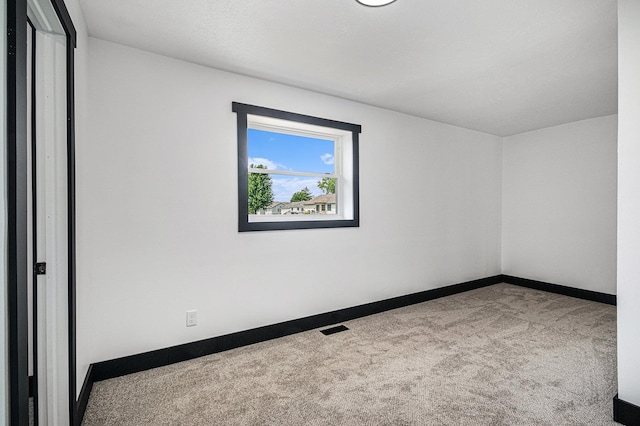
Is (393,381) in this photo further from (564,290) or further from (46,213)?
(564,290)

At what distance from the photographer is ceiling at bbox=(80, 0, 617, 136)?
77.5 inches

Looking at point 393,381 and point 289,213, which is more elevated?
point 289,213

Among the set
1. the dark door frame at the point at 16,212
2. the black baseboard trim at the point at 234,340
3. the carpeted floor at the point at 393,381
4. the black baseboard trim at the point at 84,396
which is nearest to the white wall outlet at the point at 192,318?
the black baseboard trim at the point at 234,340

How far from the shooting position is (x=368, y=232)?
149 inches

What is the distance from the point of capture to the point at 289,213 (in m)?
3.37

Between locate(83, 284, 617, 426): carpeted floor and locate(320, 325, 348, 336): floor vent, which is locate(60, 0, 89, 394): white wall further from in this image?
locate(320, 325, 348, 336): floor vent

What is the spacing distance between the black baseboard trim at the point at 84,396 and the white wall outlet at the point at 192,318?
681 millimetres

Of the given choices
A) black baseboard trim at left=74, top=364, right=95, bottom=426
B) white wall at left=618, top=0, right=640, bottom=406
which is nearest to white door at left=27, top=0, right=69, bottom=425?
black baseboard trim at left=74, top=364, right=95, bottom=426

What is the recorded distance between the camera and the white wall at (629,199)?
1798 millimetres

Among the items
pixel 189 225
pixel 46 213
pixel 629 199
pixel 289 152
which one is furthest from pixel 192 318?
pixel 629 199

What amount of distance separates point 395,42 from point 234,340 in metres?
2.70

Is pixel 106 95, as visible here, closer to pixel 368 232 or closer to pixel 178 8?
pixel 178 8

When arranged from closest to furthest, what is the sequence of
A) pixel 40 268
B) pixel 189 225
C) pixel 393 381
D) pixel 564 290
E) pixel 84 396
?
pixel 40 268, pixel 84 396, pixel 393 381, pixel 189 225, pixel 564 290

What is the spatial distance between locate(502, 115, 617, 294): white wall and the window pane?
3296 millimetres
